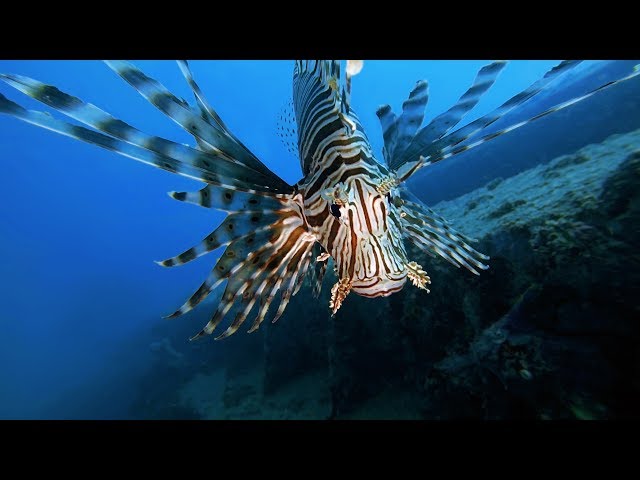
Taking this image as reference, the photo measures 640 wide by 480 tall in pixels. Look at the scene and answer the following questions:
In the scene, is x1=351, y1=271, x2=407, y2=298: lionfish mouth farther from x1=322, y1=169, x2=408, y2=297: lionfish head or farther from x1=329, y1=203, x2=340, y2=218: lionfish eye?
x1=329, y1=203, x2=340, y2=218: lionfish eye

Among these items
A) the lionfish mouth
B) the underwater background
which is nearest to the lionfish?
the lionfish mouth

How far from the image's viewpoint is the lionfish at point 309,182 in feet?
5.45

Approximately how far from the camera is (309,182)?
2.31 metres

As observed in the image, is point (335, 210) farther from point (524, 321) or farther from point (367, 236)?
point (524, 321)

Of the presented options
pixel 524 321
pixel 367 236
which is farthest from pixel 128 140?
pixel 524 321

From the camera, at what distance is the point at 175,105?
1.80 m

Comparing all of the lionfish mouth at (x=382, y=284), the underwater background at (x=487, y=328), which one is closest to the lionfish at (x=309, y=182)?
the lionfish mouth at (x=382, y=284)

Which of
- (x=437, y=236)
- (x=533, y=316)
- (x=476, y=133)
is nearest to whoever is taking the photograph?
(x=476, y=133)

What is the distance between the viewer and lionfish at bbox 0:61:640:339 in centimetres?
166
